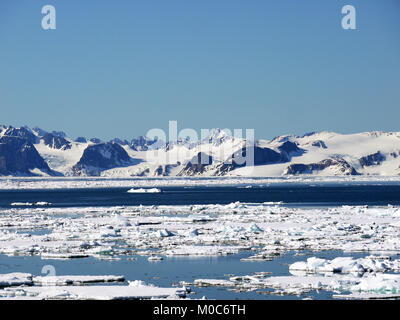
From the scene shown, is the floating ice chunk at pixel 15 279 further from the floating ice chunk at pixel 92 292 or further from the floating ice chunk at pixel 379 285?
the floating ice chunk at pixel 379 285

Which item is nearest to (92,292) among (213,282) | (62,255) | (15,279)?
(15,279)

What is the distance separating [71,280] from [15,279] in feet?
6.12

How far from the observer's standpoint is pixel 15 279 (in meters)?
21.4

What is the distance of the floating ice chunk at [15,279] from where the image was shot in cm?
2095

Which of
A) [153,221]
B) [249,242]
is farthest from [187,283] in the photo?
[153,221]

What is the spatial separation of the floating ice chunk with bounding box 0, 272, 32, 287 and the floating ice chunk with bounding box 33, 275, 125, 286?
10.9 inches

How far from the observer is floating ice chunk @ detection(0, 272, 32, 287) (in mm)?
20953

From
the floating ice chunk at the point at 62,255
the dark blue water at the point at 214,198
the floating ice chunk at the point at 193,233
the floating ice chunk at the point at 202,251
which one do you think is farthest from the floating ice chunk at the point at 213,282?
the dark blue water at the point at 214,198

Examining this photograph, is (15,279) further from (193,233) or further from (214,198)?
(214,198)

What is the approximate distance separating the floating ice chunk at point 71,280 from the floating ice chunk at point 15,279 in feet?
0.91

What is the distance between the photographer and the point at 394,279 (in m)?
20.2

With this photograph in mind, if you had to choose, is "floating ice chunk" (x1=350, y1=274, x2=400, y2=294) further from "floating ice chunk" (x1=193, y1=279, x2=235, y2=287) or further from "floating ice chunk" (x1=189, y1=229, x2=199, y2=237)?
"floating ice chunk" (x1=189, y1=229, x2=199, y2=237)
